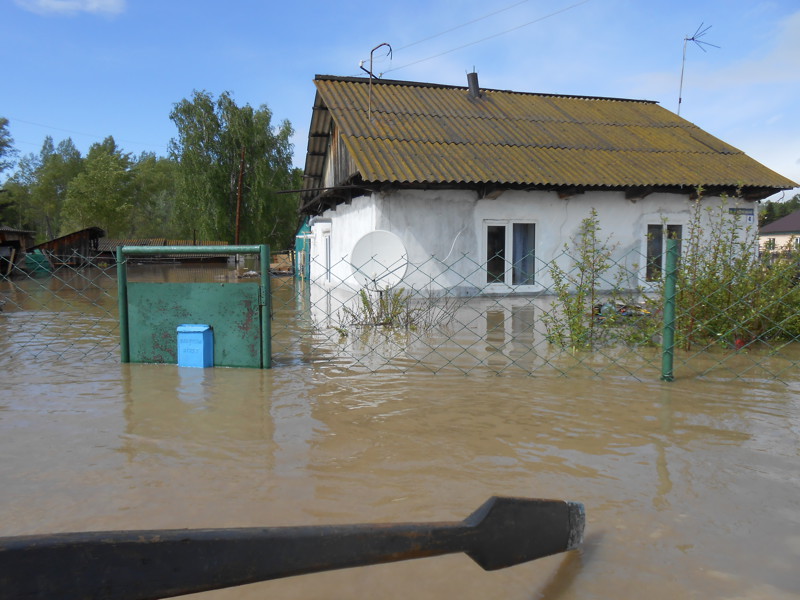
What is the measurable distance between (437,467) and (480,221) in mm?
10018

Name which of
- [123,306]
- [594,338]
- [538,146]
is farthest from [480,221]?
[123,306]

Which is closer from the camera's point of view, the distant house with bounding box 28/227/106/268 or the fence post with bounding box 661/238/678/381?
A: the fence post with bounding box 661/238/678/381

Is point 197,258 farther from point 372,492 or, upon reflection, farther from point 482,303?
point 372,492

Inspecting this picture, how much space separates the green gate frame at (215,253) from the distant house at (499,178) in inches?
217

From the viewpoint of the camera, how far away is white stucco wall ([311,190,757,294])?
12602 millimetres

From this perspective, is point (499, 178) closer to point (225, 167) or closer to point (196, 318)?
point (196, 318)

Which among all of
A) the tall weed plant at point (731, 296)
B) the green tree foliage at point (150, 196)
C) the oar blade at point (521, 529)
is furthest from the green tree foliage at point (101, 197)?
the oar blade at point (521, 529)

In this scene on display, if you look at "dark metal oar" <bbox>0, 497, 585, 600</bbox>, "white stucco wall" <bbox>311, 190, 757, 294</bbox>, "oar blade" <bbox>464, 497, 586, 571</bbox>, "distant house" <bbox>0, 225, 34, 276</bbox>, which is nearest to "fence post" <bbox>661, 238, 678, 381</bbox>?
"oar blade" <bbox>464, 497, 586, 571</bbox>

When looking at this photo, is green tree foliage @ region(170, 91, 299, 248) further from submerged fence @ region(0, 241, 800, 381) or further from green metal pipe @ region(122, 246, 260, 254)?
green metal pipe @ region(122, 246, 260, 254)

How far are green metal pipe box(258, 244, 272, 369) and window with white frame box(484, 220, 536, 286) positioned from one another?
7968mm

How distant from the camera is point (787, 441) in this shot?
4078 millimetres

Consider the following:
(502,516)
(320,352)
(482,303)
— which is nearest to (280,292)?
(482,303)

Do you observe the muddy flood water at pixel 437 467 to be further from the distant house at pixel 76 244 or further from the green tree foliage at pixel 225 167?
the distant house at pixel 76 244

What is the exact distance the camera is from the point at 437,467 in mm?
3611
